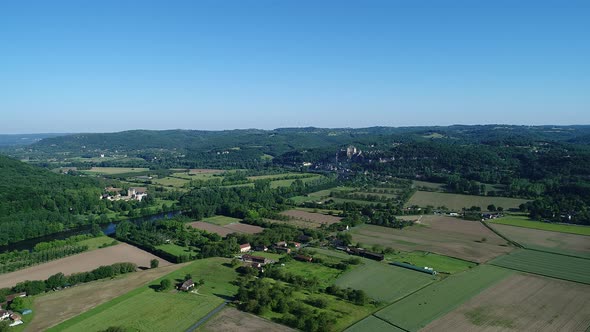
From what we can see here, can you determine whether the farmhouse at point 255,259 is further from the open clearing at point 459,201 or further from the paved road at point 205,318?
the open clearing at point 459,201

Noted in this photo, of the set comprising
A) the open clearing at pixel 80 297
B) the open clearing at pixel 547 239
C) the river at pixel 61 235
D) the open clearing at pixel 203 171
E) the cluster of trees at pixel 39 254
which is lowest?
the river at pixel 61 235

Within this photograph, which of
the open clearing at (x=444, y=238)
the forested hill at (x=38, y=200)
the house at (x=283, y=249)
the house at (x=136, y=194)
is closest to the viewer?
the open clearing at (x=444, y=238)

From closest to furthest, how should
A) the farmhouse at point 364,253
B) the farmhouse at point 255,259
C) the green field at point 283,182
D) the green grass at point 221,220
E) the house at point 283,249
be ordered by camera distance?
1. the farmhouse at point 255,259
2. the farmhouse at point 364,253
3. the house at point 283,249
4. the green grass at point 221,220
5. the green field at point 283,182

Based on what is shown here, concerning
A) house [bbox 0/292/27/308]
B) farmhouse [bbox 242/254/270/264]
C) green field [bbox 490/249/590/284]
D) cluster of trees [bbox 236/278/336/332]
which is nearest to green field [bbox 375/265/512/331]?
green field [bbox 490/249/590/284]

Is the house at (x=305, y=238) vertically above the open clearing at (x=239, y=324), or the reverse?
the open clearing at (x=239, y=324)

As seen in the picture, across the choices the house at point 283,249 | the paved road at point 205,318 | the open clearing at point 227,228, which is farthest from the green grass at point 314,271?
the open clearing at point 227,228

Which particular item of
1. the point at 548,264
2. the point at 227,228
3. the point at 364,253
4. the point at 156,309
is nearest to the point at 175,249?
the point at 227,228

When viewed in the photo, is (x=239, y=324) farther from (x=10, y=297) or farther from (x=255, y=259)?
(x=10, y=297)

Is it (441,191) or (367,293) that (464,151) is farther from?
(367,293)
